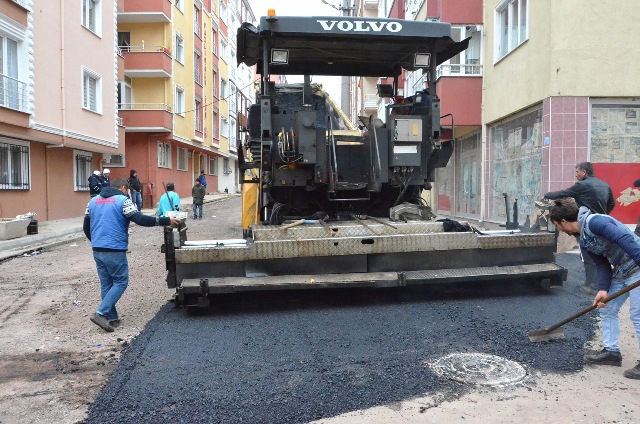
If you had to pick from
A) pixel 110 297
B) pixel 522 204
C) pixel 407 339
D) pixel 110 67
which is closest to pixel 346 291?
pixel 407 339

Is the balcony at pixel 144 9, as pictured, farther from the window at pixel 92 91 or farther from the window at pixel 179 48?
the window at pixel 92 91

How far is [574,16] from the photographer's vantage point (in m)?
10.2

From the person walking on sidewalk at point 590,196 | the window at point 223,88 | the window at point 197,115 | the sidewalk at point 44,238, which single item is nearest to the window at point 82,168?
the sidewalk at point 44,238

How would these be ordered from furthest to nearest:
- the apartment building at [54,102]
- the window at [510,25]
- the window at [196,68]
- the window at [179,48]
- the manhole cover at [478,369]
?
the window at [196,68] < the window at [179,48] < the apartment building at [54,102] < the window at [510,25] < the manhole cover at [478,369]

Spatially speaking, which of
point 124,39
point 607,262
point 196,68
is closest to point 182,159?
point 196,68

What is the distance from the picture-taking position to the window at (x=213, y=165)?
38969 millimetres

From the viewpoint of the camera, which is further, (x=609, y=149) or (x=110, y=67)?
(x=110, y=67)

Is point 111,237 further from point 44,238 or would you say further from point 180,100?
point 180,100

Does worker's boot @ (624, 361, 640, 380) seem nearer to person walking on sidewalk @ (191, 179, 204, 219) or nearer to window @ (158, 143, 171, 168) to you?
person walking on sidewalk @ (191, 179, 204, 219)

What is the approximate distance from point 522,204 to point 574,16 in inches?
162

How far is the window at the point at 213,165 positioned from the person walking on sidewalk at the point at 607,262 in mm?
36453

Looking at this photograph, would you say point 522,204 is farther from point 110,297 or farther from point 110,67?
point 110,67

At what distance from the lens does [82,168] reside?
18.9 meters

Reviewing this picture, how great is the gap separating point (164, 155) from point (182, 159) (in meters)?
3.46
